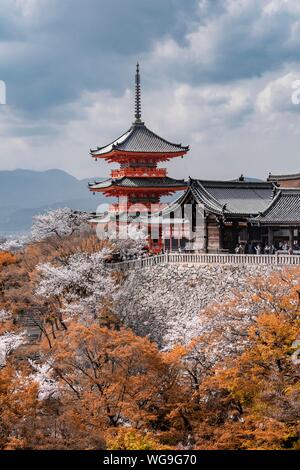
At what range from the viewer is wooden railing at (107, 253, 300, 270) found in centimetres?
3416

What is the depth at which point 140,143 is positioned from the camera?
55812 millimetres

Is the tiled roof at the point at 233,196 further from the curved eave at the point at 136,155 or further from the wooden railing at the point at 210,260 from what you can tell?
the curved eave at the point at 136,155

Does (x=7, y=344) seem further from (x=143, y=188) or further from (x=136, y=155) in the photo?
(x=136, y=155)

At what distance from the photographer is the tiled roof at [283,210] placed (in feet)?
125

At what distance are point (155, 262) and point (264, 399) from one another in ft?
60.4

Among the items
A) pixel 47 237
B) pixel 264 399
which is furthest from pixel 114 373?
pixel 47 237

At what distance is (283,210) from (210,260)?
5.08 meters

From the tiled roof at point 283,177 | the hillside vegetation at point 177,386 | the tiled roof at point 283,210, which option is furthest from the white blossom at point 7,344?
the tiled roof at point 283,177

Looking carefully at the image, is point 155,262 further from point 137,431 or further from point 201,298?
point 137,431

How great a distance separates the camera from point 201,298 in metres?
36.9

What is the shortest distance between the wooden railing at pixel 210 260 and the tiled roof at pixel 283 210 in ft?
10.1

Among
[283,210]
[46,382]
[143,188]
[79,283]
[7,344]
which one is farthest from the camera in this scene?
[143,188]

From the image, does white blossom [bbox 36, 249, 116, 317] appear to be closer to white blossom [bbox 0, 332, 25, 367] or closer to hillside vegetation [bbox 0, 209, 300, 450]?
white blossom [bbox 0, 332, 25, 367]

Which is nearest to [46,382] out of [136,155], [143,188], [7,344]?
[7,344]
